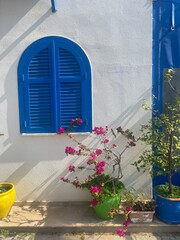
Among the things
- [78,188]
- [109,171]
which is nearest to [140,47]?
[109,171]

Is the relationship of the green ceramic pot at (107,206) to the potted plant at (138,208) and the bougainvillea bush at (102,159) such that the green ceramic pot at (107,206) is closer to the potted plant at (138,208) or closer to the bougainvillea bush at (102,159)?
the bougainvillea bush at (102,159)

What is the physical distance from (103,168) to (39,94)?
1.51m

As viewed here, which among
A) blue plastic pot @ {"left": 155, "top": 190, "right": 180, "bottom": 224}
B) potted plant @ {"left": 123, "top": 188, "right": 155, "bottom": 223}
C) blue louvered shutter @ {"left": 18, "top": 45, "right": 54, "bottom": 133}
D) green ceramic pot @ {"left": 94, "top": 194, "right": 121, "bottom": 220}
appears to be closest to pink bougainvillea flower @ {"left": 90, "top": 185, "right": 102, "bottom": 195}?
green ceramic pot @ {"left": 94, "top": 194, "right": 121, "bottom": 220}

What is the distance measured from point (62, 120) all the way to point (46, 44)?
1189 mm

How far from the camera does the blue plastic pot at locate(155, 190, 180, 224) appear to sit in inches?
152

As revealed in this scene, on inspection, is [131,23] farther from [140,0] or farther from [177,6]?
[177,6]

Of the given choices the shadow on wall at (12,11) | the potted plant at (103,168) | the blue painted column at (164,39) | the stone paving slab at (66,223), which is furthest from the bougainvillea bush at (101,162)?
the shadow on wall at (12,11)

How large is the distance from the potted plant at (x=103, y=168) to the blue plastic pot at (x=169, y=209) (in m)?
0.61

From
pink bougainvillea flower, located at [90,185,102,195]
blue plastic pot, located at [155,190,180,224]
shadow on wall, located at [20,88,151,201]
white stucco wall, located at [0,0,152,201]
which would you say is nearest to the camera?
pink bougainvillea flower, located at [90,185,102,195]

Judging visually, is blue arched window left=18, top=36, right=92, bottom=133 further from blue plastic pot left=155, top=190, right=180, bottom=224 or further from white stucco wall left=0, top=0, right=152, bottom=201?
blue plastic pot left=155, top=190, right=180, bottom=224

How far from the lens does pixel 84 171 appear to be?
4.43 metres

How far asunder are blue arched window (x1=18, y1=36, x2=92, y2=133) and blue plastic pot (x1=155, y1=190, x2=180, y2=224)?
155cm

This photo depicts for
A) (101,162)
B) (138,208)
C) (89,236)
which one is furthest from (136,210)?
(101,162)

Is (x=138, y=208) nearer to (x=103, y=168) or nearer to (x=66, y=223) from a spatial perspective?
(x=103, y=168)
